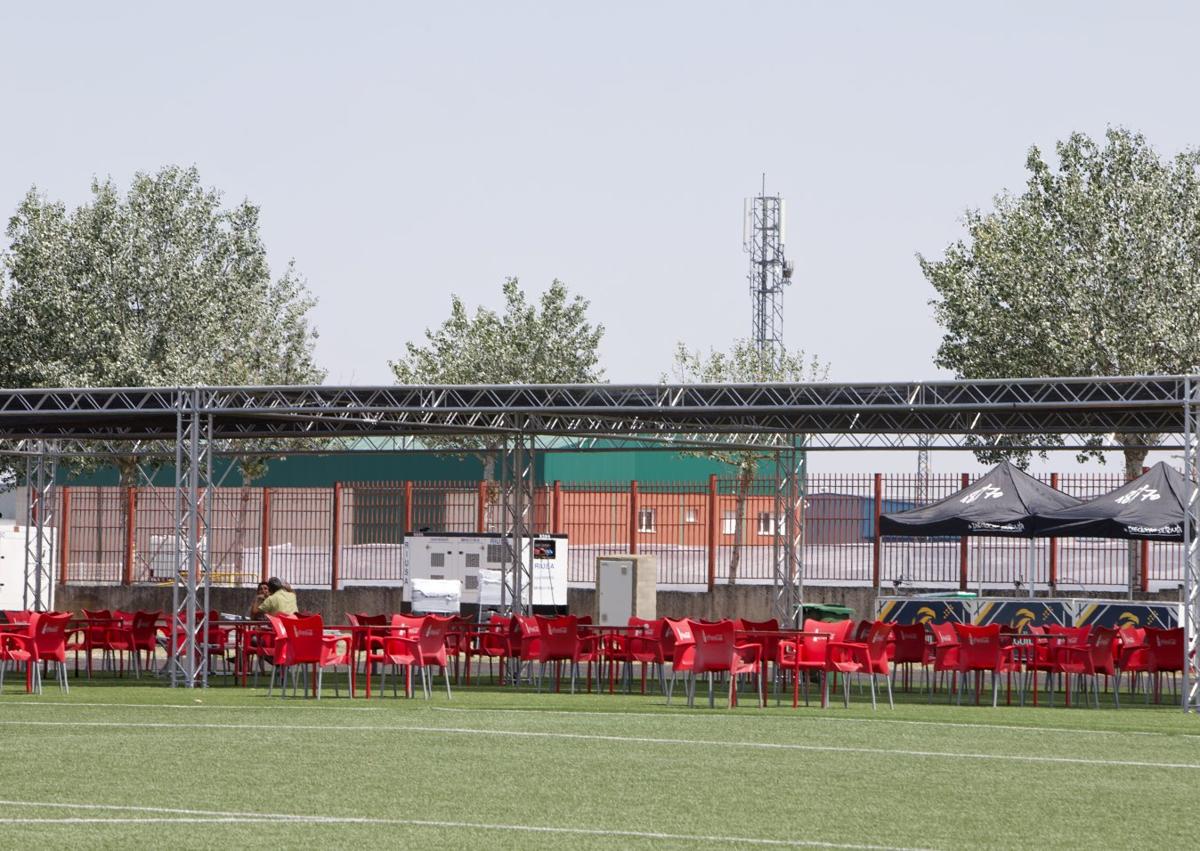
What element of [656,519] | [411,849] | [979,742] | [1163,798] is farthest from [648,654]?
[656,519]

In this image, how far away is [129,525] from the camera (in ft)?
105

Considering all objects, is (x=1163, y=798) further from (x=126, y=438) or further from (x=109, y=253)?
(x=109, y=253)

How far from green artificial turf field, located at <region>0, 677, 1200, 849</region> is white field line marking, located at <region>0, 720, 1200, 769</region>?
0.10 feet

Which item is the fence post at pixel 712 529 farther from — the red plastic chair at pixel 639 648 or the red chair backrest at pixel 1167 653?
the red chair backrest at pixel 1167 653

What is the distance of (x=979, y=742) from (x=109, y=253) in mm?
26401

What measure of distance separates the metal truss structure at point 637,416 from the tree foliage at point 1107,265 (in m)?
5.01

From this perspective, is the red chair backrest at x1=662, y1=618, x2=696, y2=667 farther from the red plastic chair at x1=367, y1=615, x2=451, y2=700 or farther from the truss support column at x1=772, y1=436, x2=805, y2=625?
the truss support column at x1=772, y1=436, x2=805, y2=625

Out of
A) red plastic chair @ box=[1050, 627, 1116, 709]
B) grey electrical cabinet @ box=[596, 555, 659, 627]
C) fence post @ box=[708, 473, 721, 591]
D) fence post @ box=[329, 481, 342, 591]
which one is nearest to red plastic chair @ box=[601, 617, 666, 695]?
red plastic chair @ box=[1050, 627, 1116, 709]

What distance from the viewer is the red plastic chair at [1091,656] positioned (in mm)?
17562

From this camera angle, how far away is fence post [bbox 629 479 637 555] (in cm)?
2988

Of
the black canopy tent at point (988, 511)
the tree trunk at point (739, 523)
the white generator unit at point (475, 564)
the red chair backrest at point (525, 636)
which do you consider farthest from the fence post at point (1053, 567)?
the red chair backrest at point (525, 636)

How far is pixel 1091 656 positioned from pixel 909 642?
6.40ft

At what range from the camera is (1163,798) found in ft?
34.9

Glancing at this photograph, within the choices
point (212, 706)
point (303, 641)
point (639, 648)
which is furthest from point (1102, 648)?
point (212, 706)
